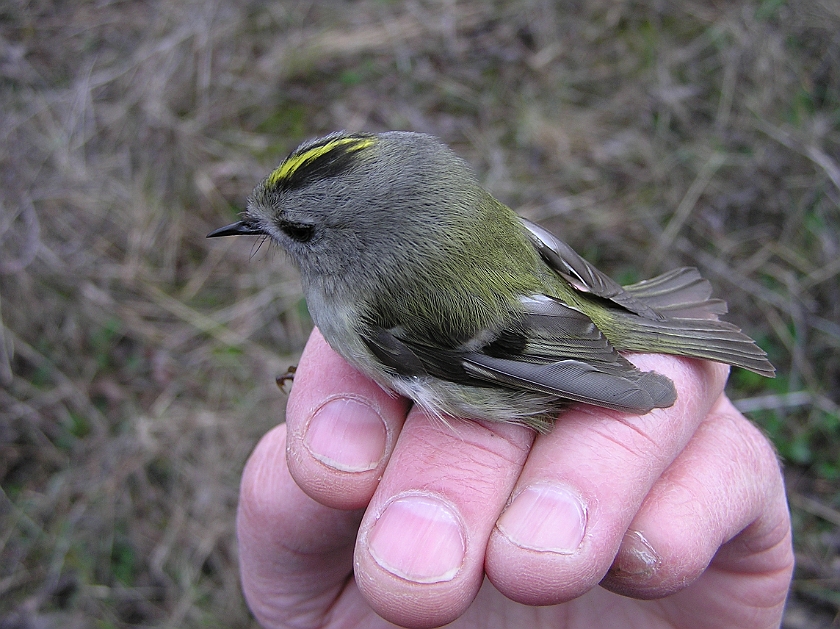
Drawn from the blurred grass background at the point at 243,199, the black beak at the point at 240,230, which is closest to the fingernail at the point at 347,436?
the black beak at the point at 240,230

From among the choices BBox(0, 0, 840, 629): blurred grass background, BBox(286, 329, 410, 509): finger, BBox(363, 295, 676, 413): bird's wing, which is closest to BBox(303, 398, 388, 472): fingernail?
BBox(286, 329, 410, 509): finger

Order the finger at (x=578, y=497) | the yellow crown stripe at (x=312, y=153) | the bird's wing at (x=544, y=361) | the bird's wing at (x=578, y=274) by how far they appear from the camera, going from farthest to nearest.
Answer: the bird's wing at (x=578, y=274)
the yellow crown stripe at (x=312, y=153)
the bird's wing at (x=544, y=361)
the finger at (x=578, y=497)

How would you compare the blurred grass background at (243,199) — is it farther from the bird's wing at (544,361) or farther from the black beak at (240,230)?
the bird's wing at (544,361)

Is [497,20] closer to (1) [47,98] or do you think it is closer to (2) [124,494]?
(1) [47,98]

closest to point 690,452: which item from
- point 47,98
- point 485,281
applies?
point 485,281

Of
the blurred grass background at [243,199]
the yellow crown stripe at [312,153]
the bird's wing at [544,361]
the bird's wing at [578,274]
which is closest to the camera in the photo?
the bird's wing at [544,361]

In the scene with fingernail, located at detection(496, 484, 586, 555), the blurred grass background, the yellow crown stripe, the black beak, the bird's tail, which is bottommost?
the blurred grass background

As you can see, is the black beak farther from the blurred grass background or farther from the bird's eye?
the blurred grass background

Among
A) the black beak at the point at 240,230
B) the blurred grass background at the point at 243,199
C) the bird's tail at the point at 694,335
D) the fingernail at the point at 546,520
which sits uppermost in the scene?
the black beak at the point at 240,230
